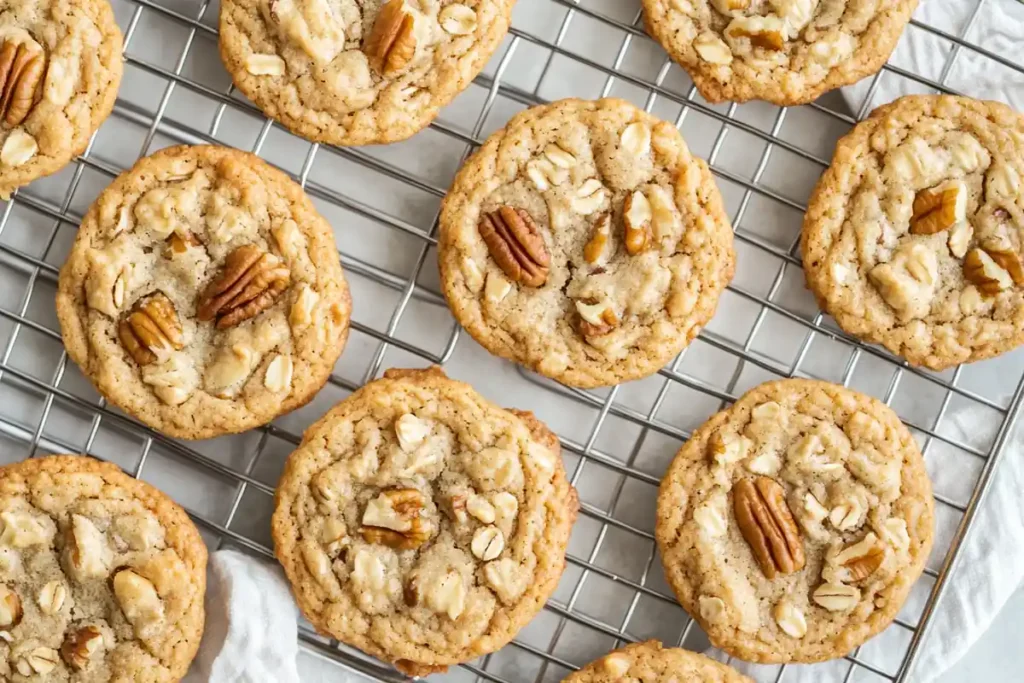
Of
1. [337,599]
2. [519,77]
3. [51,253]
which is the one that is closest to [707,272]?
[519,77]

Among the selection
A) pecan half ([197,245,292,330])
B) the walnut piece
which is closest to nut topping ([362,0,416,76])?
pecan half ([197,245,292,330])

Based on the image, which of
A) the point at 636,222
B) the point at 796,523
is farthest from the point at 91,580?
the point at 796,523

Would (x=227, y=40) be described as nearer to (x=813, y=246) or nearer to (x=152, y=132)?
(x=152, y=132)

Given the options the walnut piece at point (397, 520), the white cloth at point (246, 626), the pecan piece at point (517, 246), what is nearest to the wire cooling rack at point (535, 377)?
the white cloth at point (246, 626)

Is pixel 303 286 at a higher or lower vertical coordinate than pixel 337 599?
higher

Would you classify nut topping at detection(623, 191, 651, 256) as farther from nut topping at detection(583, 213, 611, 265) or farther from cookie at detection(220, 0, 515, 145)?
cookie at detection(220, 0, 515, 145)

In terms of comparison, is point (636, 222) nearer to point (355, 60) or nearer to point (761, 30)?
point (761, 30)
